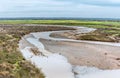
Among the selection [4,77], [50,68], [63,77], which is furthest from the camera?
[50,68]

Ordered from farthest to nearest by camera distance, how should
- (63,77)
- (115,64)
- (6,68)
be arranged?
(115,64) → (63,77) → (6,68)

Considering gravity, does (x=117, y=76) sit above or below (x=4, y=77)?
below

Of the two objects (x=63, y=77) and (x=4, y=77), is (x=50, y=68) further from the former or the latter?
(x=4, y=77)

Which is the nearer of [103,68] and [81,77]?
[81,77]

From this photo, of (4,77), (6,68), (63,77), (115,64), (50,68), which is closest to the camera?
(4,77)

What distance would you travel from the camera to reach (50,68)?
2183 cm

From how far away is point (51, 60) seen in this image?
25391 mm

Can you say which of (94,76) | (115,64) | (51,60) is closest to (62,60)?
(51,60)

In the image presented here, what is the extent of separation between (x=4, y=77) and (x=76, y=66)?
27.8 feet

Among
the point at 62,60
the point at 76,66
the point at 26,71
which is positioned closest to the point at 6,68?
the point at 26,71

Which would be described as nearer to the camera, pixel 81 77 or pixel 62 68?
pixel 81 77

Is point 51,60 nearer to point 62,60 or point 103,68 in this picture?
point 62,60

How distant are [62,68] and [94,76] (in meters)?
3.04

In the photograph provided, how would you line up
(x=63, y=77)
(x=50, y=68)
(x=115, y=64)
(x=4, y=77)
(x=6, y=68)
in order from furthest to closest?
(x=115, y=64)
(x=50, y=68)
(x=63, y=77)
(x=6, y=68)
(x=4, y=77)
